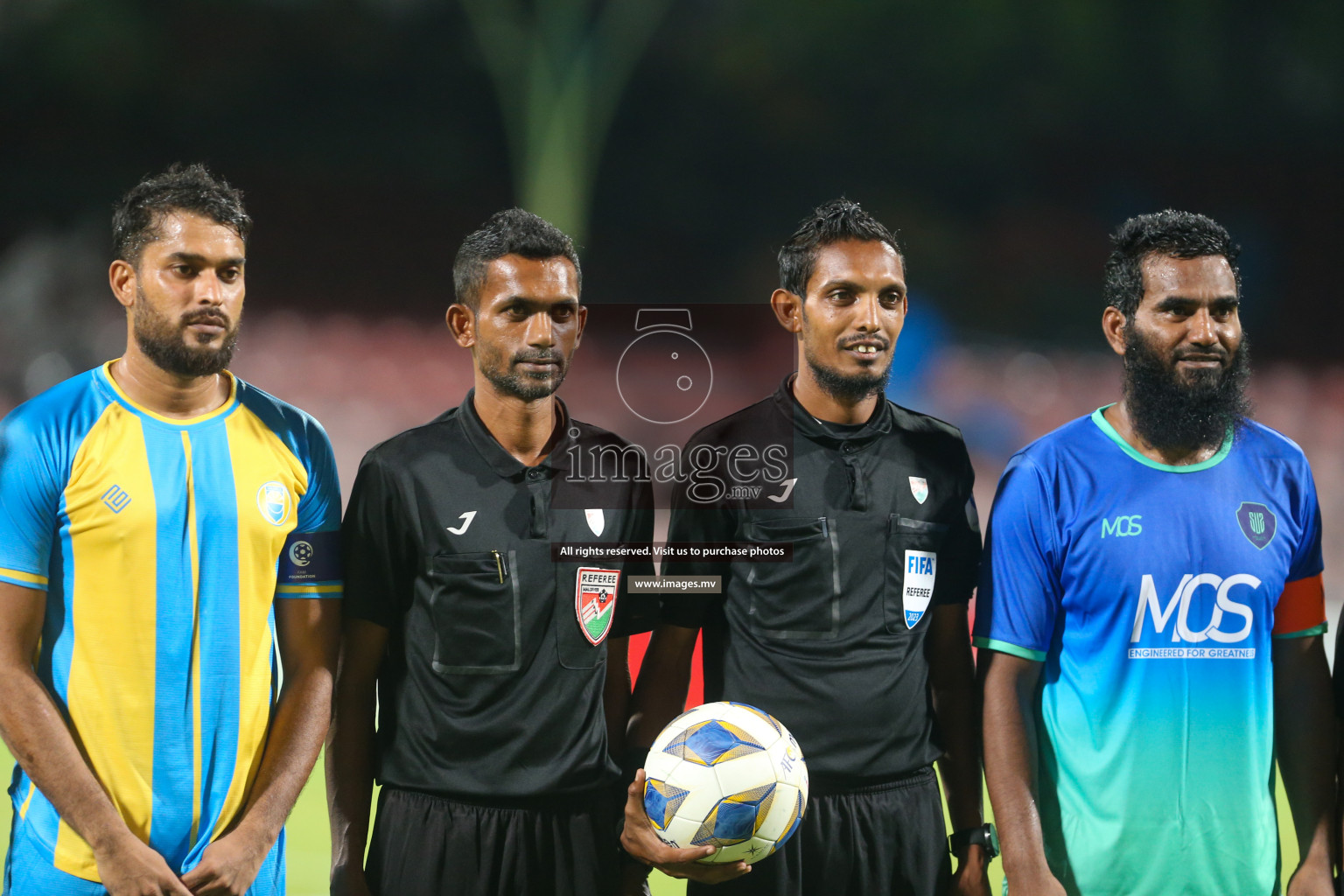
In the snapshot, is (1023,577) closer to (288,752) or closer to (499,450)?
(499,450)

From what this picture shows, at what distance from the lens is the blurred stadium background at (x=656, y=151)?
6.47 metres

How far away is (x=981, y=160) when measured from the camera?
693 cm

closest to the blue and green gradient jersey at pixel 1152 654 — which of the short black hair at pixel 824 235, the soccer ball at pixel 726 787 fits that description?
the soccer ball at pixel 726 787

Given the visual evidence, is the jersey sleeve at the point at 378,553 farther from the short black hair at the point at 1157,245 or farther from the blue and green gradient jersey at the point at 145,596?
the short black hair at the point at 1157,245

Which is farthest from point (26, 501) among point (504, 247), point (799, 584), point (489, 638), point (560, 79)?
point (560, 79)

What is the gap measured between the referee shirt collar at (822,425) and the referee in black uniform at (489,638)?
474 mm

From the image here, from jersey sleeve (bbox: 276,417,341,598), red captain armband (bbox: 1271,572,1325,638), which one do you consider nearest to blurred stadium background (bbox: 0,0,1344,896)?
jersey sleeve (bbox: 276,417,341,598)

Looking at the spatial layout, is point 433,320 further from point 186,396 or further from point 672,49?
point 186,396

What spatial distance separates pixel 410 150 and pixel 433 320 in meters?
1.13

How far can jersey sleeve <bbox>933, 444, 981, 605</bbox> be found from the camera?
2.39m

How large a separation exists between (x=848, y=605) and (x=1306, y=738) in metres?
0.99

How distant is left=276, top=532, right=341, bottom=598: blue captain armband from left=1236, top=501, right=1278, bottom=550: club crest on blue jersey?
6.45 ft

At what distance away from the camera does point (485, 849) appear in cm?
223

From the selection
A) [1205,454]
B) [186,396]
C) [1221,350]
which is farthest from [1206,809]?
[186,396]
